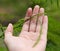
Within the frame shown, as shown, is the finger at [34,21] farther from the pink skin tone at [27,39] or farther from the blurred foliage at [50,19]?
the blurred foliage at [50,19]

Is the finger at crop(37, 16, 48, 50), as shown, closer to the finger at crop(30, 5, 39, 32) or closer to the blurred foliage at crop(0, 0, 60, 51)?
the finger at crop(30, 5, 39, 32)

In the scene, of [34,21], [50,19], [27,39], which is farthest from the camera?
[50,19]

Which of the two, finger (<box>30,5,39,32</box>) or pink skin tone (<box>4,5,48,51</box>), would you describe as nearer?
pink skin tone (<box>4,5,48,51</box>)

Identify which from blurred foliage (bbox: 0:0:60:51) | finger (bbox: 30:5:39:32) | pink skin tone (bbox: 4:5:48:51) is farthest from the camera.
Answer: blurred foliage (bbox: 0:0:60:51)

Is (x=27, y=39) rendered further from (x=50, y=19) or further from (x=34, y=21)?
(x=50, y=19)

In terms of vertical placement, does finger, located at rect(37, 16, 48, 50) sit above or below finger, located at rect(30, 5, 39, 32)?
below

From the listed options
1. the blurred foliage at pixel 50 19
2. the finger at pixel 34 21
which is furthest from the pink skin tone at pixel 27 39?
the blurred foliage at pixel 50 19

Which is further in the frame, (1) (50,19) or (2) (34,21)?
(1) (50,19)

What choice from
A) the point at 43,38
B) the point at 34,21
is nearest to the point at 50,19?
the point at 34,21

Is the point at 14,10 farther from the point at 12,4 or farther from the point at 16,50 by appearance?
the point at 16,50

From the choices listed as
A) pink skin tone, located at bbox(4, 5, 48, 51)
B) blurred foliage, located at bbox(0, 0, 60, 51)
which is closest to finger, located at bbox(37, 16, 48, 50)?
pink skin tone, located at bbox(4, 5, 48, 51)

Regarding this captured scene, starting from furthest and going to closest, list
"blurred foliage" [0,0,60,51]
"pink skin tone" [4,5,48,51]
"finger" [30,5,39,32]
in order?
"blurred foliage" [0,0,60,51] → "finger" [30,5,39,32] → "pink skin tone" [4,5,48,51]

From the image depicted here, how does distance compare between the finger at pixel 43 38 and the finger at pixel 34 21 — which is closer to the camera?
the finger at pixel 43 38
